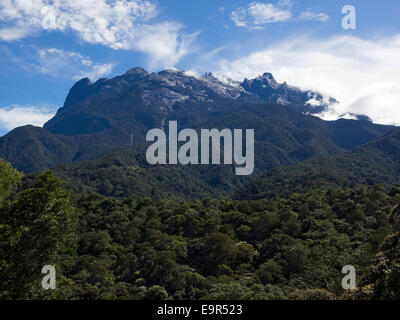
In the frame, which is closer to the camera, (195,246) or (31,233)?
(31,233)

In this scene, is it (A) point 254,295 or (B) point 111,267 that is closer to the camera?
(A) point 254,295

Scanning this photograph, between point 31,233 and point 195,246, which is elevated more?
point 31,233

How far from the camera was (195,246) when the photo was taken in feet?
154

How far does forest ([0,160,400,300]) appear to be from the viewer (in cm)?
1998

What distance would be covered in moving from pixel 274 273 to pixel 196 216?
2079cm

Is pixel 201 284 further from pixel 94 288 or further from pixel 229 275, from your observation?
pixel 94 288

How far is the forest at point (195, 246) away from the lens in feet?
65.6

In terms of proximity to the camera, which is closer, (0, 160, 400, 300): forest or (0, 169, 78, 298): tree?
(0, 169, 78, 298): tree

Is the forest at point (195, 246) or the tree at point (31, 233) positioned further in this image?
the forest at point (195, 246)

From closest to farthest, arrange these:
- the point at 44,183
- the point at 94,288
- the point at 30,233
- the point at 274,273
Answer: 1. the point at 30,233
2. the point at 44,183
3. the point at 94,288
4. the point at 274,273

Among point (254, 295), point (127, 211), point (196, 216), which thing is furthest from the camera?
point (127, 211)
